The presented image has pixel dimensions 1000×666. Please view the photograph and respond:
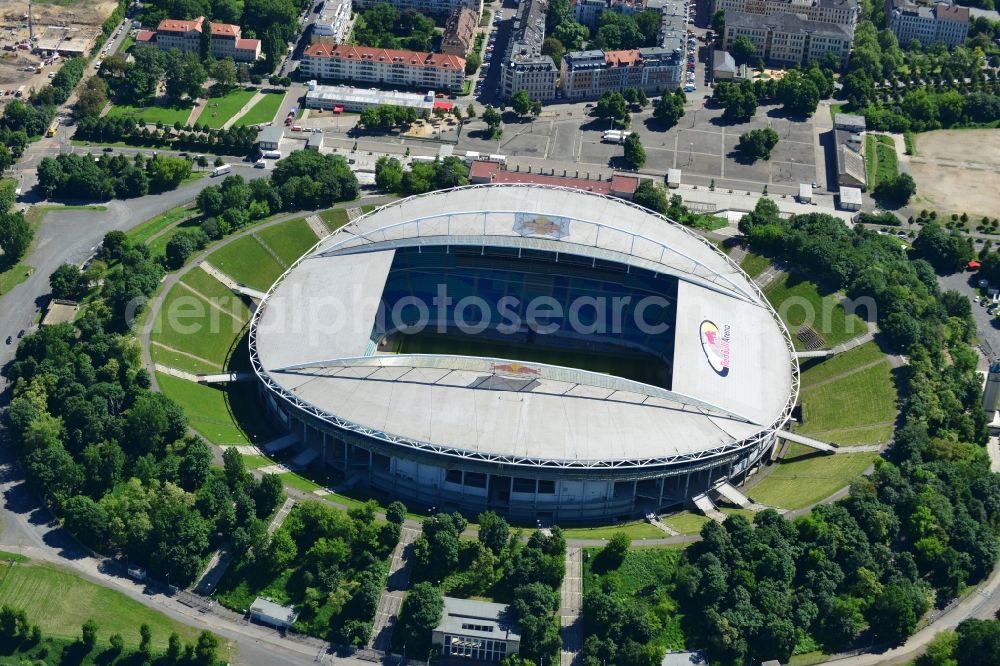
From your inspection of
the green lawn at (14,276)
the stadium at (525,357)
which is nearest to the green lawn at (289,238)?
the stadium at (525,357)

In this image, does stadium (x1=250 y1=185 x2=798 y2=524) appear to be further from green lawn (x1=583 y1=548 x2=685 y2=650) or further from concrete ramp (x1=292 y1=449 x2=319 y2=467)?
green lawn (x1=583 y1=548 x2=685 y2=650)

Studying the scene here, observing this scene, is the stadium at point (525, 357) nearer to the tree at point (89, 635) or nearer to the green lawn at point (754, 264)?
the green lawn at point (754, 264)

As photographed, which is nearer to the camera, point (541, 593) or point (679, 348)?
point (541, 593)

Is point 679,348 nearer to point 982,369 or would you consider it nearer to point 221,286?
point 982,369

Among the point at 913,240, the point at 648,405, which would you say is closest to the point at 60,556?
the point at 648,405

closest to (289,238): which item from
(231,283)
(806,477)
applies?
(231,283)

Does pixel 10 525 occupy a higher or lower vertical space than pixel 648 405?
lower
